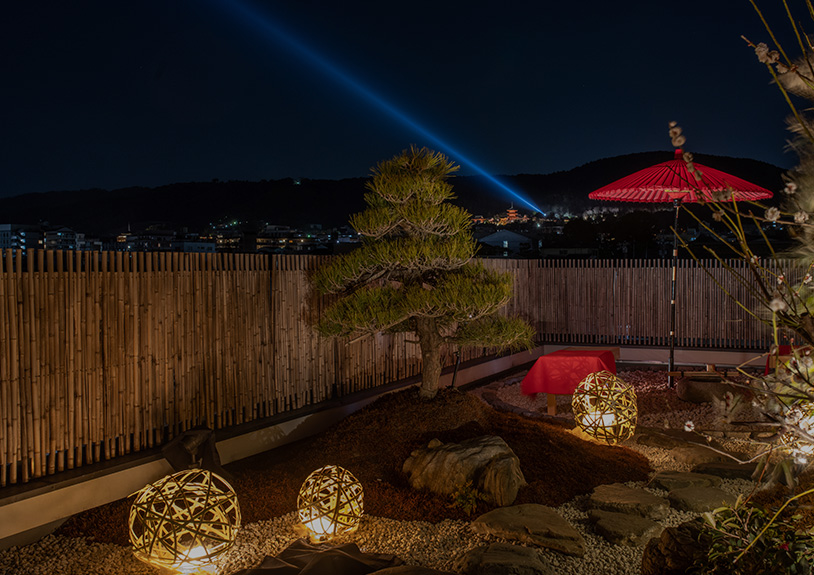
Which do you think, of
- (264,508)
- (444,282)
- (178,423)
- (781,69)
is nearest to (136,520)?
(264,508)

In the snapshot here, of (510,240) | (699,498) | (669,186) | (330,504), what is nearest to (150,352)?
(330,504)

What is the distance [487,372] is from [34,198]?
2486 cm

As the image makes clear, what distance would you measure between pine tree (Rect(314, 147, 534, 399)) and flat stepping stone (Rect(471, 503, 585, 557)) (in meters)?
1.87

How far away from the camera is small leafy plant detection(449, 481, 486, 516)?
391cm

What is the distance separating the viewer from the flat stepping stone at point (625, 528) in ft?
11.3

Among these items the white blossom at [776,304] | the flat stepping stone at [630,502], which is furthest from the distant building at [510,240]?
the white blossom at [776,304]

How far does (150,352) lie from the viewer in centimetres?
461

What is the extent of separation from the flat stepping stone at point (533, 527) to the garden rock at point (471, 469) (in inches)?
11.0

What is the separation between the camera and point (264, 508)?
3990mm

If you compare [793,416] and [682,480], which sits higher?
[793,416]

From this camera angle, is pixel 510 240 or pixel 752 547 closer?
pixel 752 547

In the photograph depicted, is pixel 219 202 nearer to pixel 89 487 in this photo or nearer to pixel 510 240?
pixel 510 240

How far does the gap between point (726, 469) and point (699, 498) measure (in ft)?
2.63

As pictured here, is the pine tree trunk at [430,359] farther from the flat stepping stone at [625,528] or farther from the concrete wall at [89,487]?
the flat stepping stone at [625,528]
